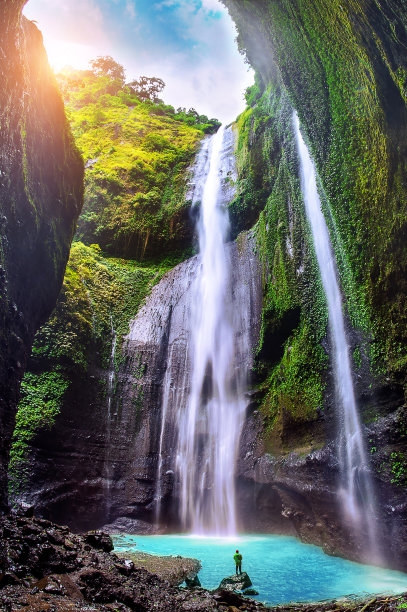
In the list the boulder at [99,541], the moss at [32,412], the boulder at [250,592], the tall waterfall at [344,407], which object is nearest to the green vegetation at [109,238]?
the moss at [32,412]

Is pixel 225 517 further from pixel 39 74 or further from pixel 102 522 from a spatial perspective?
pixel 39 74

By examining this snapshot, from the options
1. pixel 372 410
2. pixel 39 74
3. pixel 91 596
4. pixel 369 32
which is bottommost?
pixel 91 596

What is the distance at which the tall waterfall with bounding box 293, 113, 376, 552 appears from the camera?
789cm

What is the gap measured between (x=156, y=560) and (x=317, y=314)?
7.61 meters

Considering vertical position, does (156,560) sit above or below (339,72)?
below

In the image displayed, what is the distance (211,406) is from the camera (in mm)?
12930

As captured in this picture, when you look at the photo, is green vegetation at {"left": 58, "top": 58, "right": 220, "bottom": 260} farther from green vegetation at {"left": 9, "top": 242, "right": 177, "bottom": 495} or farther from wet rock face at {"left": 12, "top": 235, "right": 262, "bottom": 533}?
wet rock face at {"left": 12, "top": 235, "right": 262, "bottom": 533}

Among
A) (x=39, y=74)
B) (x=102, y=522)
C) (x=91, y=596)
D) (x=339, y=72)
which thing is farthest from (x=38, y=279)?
(x=339, y=72)

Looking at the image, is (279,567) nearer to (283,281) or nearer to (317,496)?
(317,496)

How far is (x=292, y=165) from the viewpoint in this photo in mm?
14234

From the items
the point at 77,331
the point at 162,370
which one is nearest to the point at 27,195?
the point at 77,331

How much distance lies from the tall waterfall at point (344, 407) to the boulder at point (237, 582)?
10.4 feet

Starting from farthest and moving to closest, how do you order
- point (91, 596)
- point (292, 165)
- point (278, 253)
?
1. point (292, 165)
2. point (278, 253)
3. point (91, 596)

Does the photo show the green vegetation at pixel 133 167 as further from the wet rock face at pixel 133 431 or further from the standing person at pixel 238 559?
the standing person at pixel 238 559
